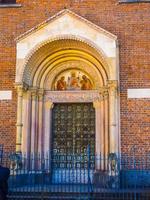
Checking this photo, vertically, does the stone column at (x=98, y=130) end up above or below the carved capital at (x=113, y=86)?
below

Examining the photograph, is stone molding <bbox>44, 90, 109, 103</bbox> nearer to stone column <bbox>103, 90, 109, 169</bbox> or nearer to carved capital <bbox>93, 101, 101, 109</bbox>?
carved capital <bbox>93, 101, 101, 109</bbox>

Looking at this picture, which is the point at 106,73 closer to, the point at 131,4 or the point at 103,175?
the point at 131,4

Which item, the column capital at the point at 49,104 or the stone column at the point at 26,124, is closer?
the stone column at the point at 26,124

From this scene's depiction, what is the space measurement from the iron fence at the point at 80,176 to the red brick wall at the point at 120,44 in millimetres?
828

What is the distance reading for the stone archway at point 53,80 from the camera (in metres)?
14.3

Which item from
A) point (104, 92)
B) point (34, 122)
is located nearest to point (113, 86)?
point (104, 92)

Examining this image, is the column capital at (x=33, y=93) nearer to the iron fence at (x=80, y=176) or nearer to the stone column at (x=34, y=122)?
the stone column at (x=34, y=122)

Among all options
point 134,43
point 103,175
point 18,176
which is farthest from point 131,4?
point 18,176

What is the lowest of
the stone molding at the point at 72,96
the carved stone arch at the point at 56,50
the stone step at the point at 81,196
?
the stone step at the point at 81,196

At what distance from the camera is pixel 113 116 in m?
14.0

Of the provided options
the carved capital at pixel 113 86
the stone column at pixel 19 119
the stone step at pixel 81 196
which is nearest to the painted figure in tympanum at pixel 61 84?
the stone column at pixel 19 119

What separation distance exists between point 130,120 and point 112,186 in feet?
8.27

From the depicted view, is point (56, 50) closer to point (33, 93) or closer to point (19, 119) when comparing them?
point (33, 93)

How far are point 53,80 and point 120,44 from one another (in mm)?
→ 2963
